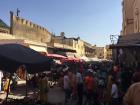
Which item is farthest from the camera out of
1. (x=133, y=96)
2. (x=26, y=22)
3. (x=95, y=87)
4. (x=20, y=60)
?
(x=26, y=22)

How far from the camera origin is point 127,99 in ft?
18.5

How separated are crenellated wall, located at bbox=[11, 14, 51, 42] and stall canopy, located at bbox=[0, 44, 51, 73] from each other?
108 ft

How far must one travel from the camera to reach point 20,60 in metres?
11.3

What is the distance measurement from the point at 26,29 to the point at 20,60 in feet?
129

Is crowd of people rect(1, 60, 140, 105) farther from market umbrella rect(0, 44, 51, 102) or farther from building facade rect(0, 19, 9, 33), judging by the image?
building facade rect(0, 19, 9, 33)

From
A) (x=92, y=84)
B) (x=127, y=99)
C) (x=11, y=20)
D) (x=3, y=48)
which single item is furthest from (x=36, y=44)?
(x=127, y=99)

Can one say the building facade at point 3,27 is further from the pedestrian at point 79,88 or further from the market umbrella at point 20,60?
the market umbrella at point 20,60

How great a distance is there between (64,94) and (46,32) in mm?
48002

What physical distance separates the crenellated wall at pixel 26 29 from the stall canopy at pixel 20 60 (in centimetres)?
3297

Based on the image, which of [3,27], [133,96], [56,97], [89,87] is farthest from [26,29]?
[133,96]

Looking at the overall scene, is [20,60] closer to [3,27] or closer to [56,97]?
[56,97]

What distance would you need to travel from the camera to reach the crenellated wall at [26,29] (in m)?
45.9

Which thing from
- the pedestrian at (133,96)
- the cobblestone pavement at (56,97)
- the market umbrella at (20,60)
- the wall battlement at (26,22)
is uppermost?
the wall battlement at (26,22)

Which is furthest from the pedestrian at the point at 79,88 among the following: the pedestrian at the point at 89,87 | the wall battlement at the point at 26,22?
the wall battlement at the point at 26,22
